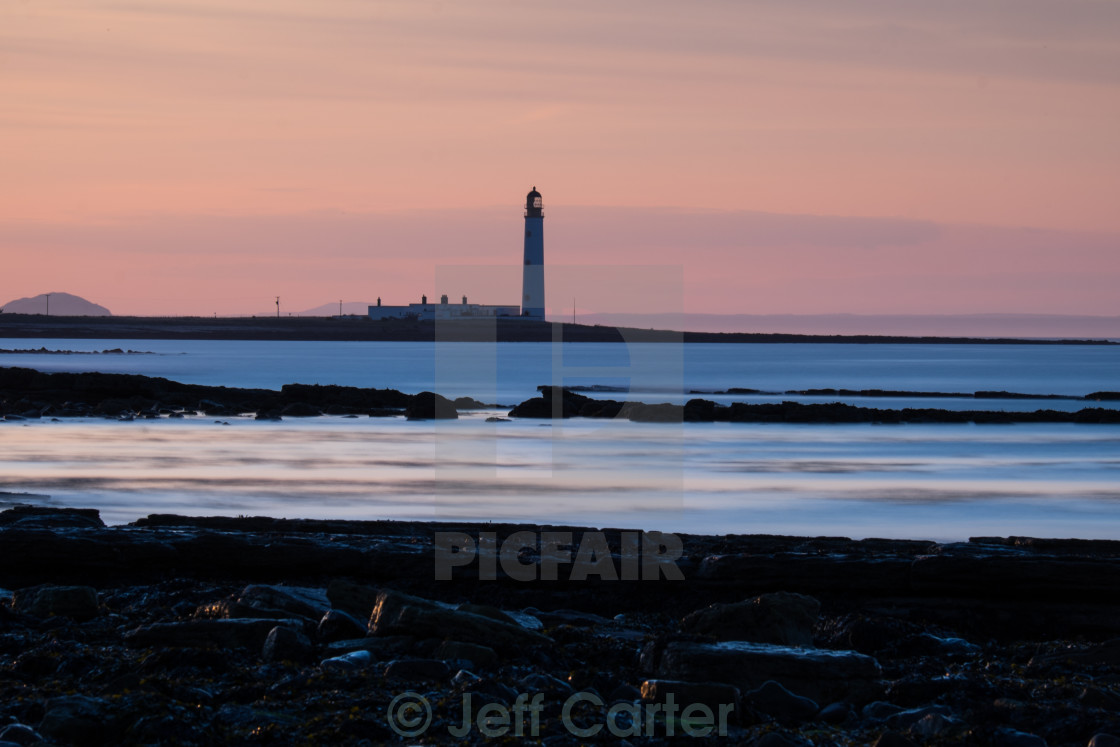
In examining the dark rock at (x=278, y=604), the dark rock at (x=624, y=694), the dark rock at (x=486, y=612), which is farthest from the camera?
the dark rock at (x=278, y=604)

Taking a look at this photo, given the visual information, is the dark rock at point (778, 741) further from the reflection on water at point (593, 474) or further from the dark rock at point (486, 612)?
the reflection on water at point (593, 474)

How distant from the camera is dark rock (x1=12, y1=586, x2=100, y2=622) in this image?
5.73 m

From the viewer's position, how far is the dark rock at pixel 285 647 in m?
4.92

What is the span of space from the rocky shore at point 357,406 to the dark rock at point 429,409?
0.02 metres

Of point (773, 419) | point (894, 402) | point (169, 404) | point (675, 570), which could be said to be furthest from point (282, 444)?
point (894, 402)

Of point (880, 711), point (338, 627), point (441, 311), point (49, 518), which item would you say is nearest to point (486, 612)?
point (338, 627)

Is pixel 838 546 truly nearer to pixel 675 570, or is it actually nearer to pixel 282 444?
pixel 675 570

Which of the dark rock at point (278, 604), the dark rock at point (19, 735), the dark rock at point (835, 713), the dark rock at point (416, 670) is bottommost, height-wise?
the dark rock at point (835, 713)

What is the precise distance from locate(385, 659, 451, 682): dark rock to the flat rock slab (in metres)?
0.92

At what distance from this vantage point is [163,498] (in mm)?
12164

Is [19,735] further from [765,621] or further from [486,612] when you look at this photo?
[765,621]

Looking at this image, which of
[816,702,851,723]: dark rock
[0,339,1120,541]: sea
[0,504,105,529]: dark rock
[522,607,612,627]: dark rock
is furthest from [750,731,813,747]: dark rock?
[0,339,1120,541]: sea

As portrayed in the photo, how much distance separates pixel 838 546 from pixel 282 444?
1222 centimetres

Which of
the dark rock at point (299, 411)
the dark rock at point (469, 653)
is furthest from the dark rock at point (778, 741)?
the dark rock at point (299, 411)
